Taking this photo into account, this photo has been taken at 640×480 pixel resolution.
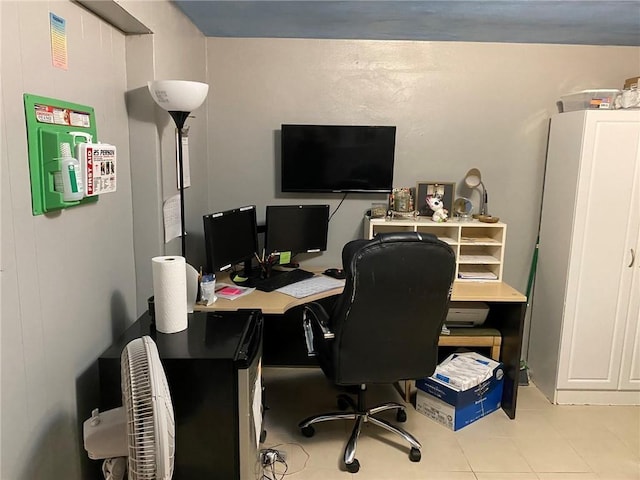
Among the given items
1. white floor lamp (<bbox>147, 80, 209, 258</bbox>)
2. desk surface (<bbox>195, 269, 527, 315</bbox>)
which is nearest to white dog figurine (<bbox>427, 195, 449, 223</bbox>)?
desk surface (<bbox>195, 269, 527, 315</bbox>)

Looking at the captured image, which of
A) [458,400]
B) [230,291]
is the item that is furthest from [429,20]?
[458,400]

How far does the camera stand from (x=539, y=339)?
3170 mm

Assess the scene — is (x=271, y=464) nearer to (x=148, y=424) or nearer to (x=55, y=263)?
(x=148, y=424)

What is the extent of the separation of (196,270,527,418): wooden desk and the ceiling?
4.92ft

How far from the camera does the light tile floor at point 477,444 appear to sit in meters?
2.29

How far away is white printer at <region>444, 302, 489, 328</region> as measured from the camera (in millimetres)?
2914

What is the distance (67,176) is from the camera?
1488mm

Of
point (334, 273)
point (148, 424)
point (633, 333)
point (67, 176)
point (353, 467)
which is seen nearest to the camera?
point (148, 424)

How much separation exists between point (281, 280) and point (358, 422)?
2.95 feet

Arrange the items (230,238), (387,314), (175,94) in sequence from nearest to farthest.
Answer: (175,94), (387,314), (230,238)

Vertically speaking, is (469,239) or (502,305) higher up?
(469,239)

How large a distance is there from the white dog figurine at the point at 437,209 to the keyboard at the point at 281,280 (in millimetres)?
880

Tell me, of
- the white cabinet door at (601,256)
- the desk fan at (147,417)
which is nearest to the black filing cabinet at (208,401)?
the desk fan at (147,417)

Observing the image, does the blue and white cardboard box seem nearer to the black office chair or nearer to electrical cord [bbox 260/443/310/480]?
the black office chair
